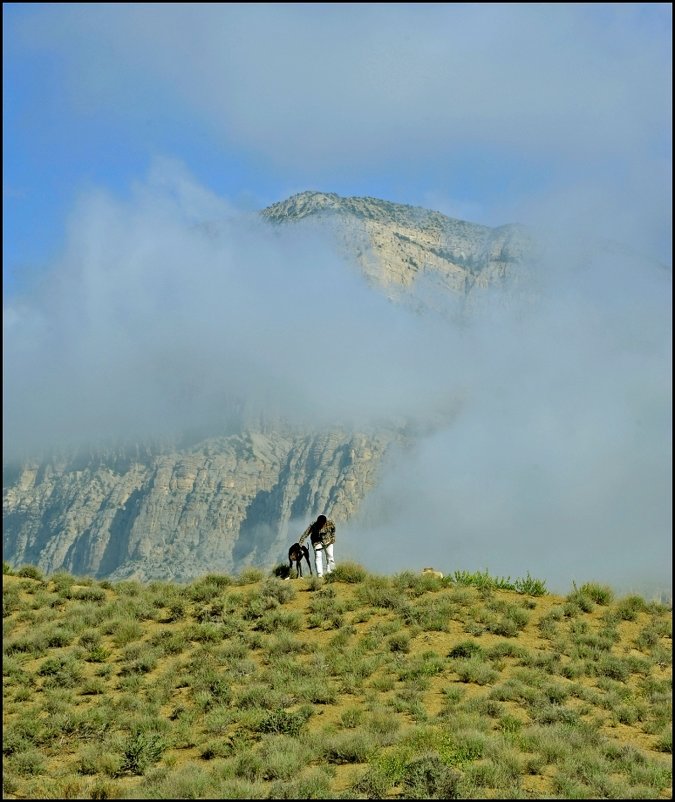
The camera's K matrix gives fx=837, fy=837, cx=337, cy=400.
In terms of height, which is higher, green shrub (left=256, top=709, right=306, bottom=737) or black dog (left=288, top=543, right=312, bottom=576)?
black dog (left=288, top=543, right=312, bottom=576)

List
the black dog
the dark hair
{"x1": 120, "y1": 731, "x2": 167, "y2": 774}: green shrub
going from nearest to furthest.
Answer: {"x1": 120, "y1": 731, "x2": 167, "y2": 774}: green shrub
the dark hair
the black dog

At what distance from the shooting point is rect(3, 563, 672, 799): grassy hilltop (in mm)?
14102

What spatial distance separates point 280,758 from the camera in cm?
1452

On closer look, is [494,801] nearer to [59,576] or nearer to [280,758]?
[280,758]

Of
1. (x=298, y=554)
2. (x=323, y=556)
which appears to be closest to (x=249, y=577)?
(x=298, y=554)

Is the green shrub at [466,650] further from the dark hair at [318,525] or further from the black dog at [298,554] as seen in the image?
the black dog at [298,554]

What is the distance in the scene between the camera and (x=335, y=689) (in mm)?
18953

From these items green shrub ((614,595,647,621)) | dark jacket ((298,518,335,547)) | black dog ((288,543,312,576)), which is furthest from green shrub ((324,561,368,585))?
green shrub ((614,595,647,621))

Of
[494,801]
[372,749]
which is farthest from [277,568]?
[494,801]

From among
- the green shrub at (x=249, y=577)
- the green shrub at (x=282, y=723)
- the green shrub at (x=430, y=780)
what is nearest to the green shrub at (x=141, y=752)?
the green shrub at (x=282, y=723)

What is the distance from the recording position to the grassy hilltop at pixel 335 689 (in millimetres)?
14102

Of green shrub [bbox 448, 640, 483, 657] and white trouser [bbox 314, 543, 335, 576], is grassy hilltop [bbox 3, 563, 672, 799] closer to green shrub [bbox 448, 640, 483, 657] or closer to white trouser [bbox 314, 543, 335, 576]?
green shrub [bbox 448, 640, 483, 657]

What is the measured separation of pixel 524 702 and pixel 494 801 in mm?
5332

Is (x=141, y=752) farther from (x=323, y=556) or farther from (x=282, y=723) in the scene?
(x=323, y=556)
